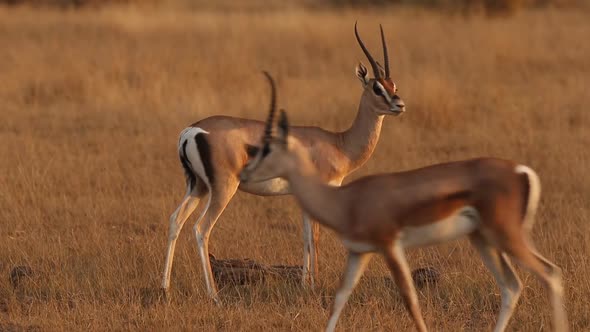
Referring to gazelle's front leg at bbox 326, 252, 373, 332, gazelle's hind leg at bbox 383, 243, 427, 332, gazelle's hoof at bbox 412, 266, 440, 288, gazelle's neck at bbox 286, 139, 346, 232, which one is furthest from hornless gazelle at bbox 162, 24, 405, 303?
gazelle's hind leg at bbox 383, 243, 427, 332

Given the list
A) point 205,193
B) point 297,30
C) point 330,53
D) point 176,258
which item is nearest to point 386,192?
point 205,193

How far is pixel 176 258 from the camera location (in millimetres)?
6734

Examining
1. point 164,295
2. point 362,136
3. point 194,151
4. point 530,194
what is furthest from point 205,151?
point 530,194

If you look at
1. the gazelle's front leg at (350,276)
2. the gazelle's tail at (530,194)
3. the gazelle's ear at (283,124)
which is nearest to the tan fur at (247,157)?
the gazelle's front leg at (350,276)

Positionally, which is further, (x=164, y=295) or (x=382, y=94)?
(x=382, y=94)

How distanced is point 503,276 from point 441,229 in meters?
0.62

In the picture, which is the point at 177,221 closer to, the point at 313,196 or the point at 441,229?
the point at 313,196

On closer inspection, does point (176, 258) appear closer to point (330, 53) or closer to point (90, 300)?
point (90, 300)

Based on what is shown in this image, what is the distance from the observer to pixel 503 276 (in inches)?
200

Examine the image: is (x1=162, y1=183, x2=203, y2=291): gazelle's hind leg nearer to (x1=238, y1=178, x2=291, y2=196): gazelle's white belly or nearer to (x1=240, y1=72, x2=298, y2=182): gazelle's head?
(x1=238, y1=178, x2=291, y2=196): gazelle's white belly

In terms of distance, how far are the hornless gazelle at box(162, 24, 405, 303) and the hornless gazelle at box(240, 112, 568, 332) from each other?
1163mm

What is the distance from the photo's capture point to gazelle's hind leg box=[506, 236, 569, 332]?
4688 millimetres

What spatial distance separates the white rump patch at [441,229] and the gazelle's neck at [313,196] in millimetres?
307

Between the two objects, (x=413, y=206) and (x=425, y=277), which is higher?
(x=413, y=206)
